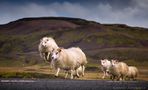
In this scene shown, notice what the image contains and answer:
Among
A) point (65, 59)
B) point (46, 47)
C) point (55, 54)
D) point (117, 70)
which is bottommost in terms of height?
point (117, 70)

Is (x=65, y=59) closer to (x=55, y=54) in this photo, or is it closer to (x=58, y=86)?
(x=55, y=54)

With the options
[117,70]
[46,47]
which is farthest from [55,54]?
[117,70]

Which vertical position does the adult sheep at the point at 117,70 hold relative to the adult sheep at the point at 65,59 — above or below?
below

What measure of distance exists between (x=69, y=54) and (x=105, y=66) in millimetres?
33685

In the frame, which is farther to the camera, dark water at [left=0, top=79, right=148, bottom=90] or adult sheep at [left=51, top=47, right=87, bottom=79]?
adult sheep at [left=51, top=47, right=87, bottom=79]

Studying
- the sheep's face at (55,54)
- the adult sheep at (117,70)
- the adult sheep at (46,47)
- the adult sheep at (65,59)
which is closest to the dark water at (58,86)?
the adult sheep at (65,59)

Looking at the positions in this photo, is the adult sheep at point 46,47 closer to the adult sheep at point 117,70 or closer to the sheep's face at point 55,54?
the sheep's face at point 55,54

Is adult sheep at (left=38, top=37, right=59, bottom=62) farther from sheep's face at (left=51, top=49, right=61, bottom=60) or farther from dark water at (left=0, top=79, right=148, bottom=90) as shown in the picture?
dark water at (left=0, top=79, right=148, bottom=90)

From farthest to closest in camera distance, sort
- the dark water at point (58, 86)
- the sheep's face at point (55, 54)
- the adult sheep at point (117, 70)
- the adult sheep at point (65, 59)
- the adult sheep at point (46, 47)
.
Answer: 1. the adult sheep at point (117, 70)
2. the adult sheep at point (65, 59)
3. the sheep's face at point (55, 54)
4. the adult sheep at point (46, 47)
5. the dark water at point (58, 86)

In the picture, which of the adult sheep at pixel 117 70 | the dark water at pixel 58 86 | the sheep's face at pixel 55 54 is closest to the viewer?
the dark water at pixel 58 86

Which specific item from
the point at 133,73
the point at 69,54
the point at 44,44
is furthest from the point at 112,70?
the point at 44,44

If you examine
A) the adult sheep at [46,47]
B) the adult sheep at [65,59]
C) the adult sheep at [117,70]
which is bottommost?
the adult sheep at [117,70]

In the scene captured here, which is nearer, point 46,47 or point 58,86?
point 58,86

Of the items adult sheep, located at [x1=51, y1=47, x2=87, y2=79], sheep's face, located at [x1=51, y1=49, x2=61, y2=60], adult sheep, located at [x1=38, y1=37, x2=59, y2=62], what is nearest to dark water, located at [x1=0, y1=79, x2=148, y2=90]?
adult sheep, located at [x1=51, y1=47, x2=87, y2=79]
